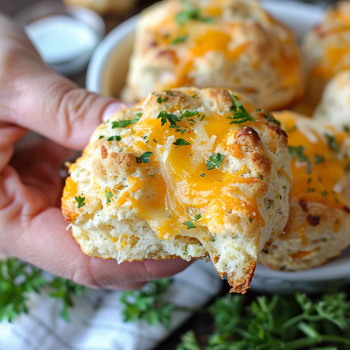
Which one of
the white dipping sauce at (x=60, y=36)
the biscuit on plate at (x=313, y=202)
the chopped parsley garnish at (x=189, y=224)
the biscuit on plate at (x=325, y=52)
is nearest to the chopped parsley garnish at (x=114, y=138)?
the chopped parsley garnish at (x=189, y=224)

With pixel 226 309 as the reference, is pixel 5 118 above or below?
above

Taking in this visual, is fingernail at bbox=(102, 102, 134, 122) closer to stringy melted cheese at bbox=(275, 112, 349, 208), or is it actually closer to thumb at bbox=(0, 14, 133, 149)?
thumb at bbox=(0, 14, 133, 149)

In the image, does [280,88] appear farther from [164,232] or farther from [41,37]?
[41,37]

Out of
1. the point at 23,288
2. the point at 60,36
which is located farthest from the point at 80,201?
the point at 60,36

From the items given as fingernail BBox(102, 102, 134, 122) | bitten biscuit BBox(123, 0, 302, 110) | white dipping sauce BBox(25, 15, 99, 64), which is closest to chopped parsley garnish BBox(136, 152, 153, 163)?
fingernail BBox(102, 102, 134, 122)

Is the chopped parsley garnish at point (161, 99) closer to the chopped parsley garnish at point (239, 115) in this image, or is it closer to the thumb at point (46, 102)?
the chopped parsley garnish at point (239, 115)

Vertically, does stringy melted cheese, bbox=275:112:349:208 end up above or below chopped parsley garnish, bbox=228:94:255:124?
below

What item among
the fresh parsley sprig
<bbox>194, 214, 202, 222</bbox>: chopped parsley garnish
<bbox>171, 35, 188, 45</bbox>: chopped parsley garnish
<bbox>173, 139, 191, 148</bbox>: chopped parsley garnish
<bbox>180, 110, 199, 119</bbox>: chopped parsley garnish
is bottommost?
the fresh parsley sprig

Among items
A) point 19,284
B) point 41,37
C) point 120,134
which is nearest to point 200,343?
point 19,284
